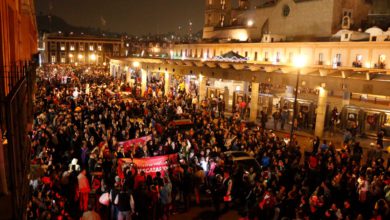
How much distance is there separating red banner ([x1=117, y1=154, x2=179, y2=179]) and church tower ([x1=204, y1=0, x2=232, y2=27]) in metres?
61.7

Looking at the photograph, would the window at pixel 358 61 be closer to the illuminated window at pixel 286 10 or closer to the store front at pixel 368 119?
the store front at pixel 368 119

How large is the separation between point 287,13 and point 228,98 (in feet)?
60.5

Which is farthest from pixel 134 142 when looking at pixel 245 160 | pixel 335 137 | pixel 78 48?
pixel 78 48

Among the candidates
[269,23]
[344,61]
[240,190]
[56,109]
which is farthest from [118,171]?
[269,23]

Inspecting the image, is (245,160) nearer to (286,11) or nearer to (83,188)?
(83,188)

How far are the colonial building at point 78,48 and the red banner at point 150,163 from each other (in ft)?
321

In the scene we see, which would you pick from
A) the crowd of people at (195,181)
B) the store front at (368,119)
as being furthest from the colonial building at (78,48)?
the crowd of people at (195,181)

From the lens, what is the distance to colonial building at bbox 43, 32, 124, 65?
10806 cm

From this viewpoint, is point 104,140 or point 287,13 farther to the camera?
point 287,13

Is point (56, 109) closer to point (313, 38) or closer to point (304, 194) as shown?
point (304, 194)

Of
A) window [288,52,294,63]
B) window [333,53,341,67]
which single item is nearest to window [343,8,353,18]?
window [288,52,294,63]

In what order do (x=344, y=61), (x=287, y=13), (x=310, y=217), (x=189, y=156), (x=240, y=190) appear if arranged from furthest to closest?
(x=287, y=13) → (x=344, y=61) → (x=189, y=156) → (x=240, y=190) → (x=310, y=217)

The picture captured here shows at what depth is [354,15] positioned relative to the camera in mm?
Result: 42500

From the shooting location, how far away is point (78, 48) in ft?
364
